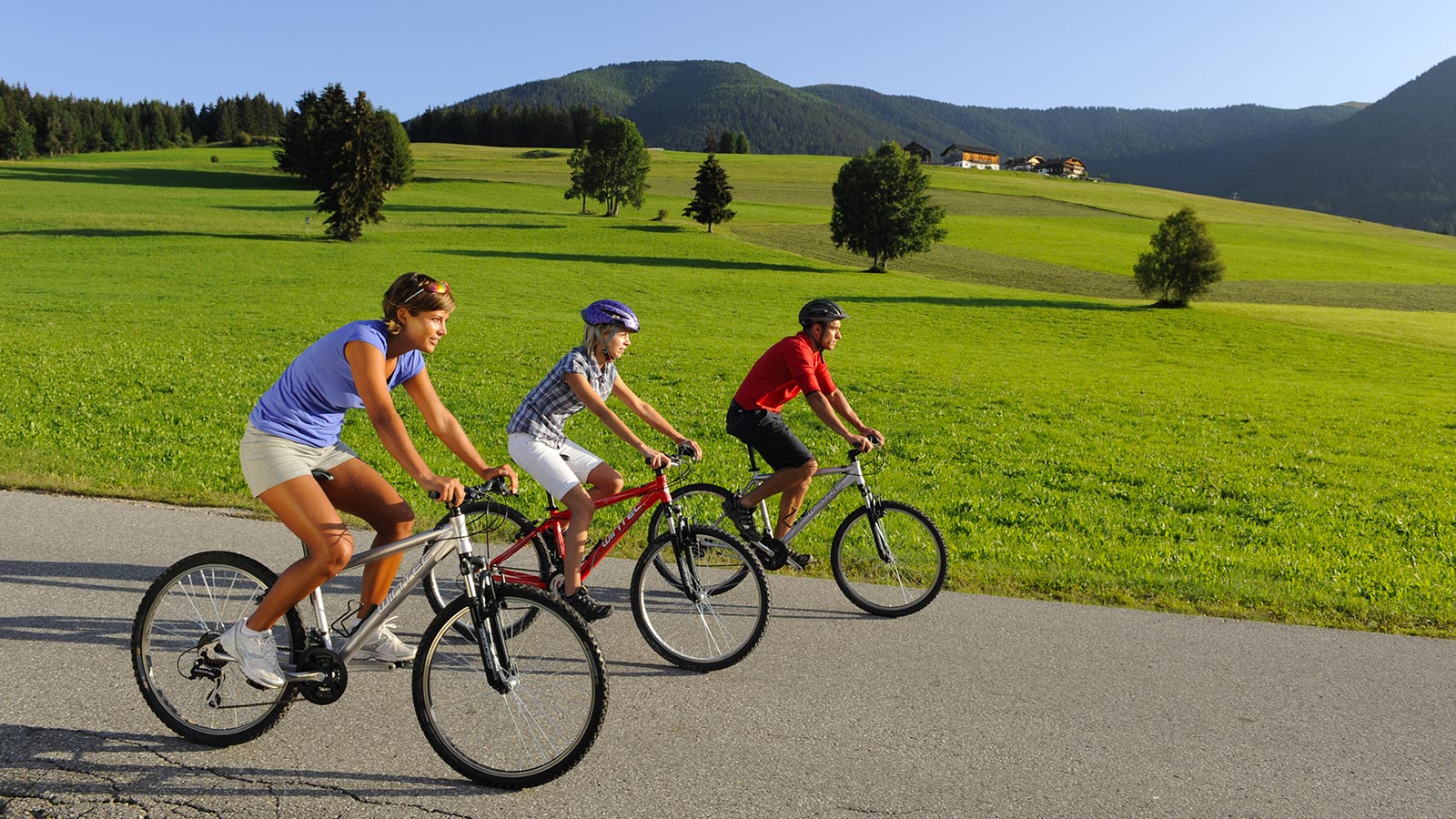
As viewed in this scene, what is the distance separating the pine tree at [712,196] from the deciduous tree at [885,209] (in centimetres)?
1367

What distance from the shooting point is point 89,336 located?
22109mm

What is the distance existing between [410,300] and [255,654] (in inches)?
65.2

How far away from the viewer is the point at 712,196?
246 feet

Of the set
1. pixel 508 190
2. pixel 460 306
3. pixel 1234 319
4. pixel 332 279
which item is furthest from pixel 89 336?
pixel 508 190

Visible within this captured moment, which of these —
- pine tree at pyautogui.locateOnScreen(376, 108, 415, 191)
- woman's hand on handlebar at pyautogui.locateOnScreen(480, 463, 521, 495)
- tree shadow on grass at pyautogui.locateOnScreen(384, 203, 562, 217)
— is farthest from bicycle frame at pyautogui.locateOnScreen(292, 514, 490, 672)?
pine tree at pyautogui.locateOnScreen(376, 108, 415, 191)

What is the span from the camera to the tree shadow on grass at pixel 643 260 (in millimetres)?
54719

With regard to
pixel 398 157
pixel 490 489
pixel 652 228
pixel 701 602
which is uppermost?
pixel 398 157

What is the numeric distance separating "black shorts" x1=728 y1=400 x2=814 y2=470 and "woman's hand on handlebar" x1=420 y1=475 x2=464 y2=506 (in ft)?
9.98

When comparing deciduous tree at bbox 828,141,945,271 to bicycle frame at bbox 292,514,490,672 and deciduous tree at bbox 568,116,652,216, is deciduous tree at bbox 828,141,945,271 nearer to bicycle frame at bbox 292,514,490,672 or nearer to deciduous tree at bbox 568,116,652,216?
deciduous tree at bbox 568,116,652,216

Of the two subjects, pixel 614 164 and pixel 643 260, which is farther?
pixel 614 164

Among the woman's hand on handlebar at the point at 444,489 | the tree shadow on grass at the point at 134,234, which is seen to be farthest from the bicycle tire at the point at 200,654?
the tree shadow on grass at the point at 134,234

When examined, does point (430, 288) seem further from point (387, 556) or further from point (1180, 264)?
point (1180, 264)

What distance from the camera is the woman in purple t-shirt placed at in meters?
4.06

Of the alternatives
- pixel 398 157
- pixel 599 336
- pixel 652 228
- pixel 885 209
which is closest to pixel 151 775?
pixel 599 336
